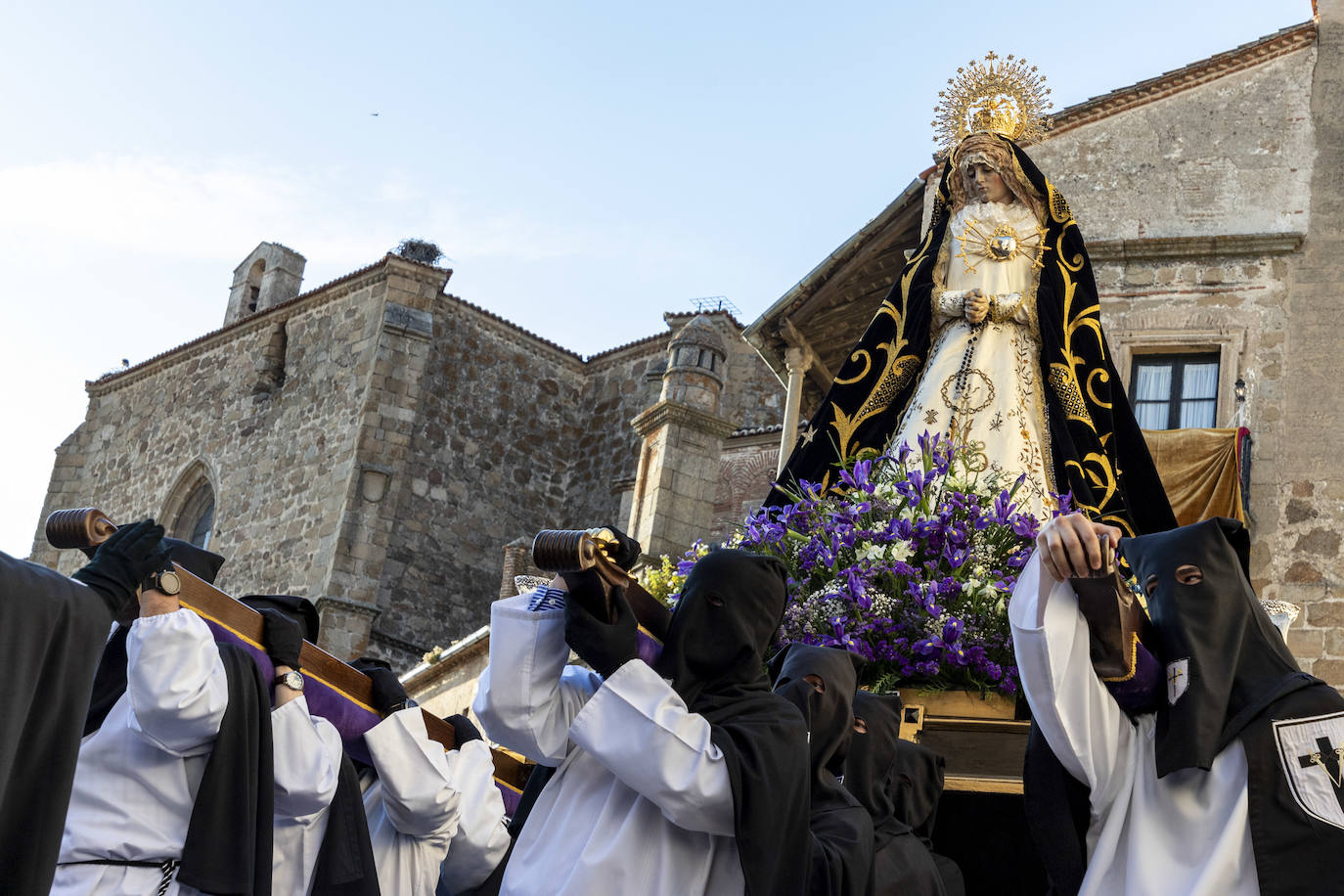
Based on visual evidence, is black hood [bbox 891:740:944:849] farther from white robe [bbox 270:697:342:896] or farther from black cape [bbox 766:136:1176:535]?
black cape [bbox 766:136:1176:535]

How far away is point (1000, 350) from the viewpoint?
7320 mm

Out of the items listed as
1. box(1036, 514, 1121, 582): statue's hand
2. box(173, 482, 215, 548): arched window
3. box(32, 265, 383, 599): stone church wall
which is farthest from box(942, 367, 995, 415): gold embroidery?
box(173, 482, 215, 548): arched window

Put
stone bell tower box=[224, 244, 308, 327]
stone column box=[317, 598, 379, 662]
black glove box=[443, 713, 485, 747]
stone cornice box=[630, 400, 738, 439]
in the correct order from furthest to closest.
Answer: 1. stone bell tower box=[224, 244, 308, 327]
2. stone column box=[317, 598, 379, 662]
3. stone cornice box=[630, 400, 738, 439]
4. black glove box=[443, 713, 485, 747]

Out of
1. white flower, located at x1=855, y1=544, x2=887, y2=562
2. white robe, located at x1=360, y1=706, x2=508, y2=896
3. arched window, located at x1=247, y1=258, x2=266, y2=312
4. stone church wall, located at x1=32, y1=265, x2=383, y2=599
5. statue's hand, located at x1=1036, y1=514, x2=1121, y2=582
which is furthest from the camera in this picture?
arched window, located at x1=247, y1=258, x2=266, y2=312

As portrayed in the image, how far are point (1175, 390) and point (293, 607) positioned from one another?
9.85 metres

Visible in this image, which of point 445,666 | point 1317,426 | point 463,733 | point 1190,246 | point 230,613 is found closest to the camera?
point 230,613

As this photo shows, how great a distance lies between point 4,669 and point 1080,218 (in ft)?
40.7

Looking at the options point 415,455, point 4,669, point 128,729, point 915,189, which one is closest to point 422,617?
point 415,455

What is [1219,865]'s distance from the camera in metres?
3.32

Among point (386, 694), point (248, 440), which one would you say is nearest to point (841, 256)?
point (386, 694)

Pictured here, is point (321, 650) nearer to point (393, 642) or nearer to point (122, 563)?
point (122, 563)

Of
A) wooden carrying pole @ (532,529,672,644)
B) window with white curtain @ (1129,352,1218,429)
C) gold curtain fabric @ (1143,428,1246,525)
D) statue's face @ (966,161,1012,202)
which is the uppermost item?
window with white curtain @ (1129,352,1218,429)

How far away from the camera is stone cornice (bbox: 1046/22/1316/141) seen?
1398cm

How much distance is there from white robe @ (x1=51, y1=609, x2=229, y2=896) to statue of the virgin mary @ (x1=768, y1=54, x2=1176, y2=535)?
3.40 meters
